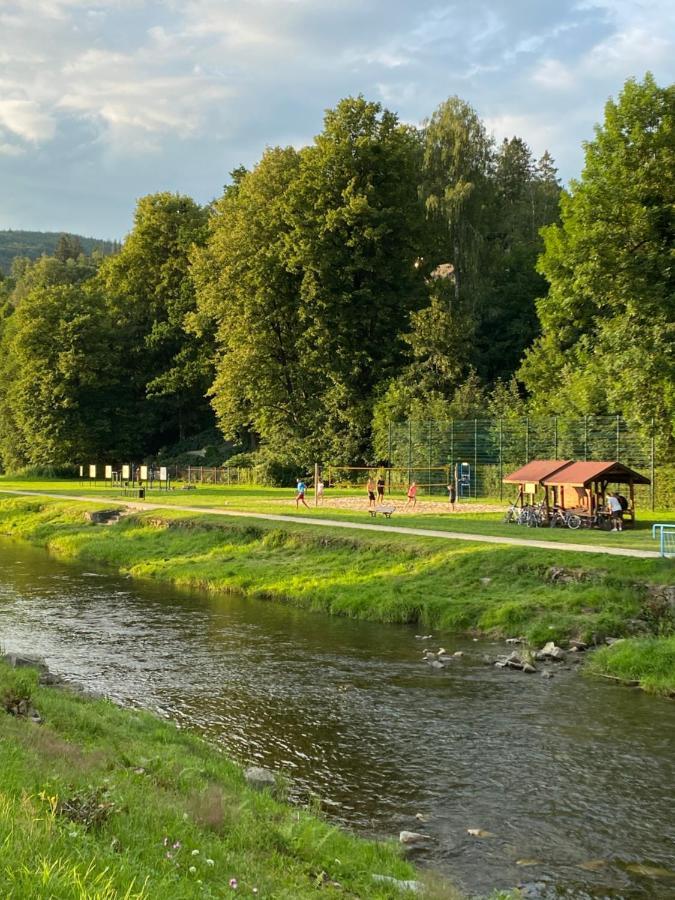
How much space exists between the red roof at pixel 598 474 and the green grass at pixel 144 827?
2220 cm

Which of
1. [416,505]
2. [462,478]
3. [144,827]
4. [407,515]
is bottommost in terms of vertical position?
[144,827]

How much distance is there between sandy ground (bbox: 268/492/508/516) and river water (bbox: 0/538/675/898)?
59.0ft

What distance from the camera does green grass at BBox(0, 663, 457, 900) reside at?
16.7 ft

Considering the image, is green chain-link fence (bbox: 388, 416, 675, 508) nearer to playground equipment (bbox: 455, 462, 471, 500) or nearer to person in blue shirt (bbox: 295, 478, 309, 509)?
playground equipment (bbox: 455, 462, 471, 500)

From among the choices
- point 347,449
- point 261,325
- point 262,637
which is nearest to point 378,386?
point 347,449

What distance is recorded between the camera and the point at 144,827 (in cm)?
689

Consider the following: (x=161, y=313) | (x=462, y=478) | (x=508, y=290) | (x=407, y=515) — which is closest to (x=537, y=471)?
(x=407, y=515)

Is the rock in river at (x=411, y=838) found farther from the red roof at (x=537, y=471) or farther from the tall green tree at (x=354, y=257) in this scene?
the tall green tree at (x=354, y=257)

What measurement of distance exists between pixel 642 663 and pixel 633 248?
2275cm

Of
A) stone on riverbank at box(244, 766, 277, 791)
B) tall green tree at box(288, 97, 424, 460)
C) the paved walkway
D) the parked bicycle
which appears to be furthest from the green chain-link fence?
stone on riverbank at box(244, 766, 277, 791)

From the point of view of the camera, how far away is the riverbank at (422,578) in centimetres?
1995

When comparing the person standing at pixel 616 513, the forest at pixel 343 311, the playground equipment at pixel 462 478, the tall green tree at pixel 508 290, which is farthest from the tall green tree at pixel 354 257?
the person standing at pixel 616 513

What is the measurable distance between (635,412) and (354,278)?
107ft

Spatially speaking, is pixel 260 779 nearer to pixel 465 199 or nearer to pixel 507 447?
pixel 507 447
